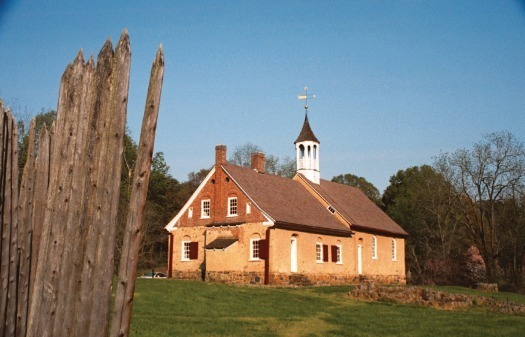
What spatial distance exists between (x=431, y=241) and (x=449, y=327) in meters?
40.2

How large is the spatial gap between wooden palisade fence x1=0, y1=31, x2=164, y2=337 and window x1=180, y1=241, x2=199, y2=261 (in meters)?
29.0

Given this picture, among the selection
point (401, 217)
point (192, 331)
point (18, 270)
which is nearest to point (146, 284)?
point (192, 331)

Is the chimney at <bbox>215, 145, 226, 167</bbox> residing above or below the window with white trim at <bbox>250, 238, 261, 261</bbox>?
above

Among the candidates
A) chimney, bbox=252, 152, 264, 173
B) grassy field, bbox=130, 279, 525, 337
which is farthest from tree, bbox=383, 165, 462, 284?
grassy field, bbox=130, 279, 525, 337

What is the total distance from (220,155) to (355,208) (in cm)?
1218

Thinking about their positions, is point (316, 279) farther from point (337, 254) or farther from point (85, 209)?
point (85, 209)

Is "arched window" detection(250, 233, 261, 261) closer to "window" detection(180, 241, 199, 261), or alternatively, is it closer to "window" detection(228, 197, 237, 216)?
"window" detection(228, 197, 237, 216)

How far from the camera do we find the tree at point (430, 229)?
47.8m

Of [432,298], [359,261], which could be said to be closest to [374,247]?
[359,261]

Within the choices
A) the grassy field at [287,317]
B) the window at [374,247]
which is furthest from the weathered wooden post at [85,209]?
the window at [374,247]

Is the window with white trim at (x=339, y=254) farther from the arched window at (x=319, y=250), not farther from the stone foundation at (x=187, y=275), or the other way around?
the stone foundation at (x=187, y=275)

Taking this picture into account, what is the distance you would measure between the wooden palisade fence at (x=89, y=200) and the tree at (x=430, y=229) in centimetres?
4529

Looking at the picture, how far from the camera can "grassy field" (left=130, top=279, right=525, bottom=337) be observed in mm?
13336

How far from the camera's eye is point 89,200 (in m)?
4.53
